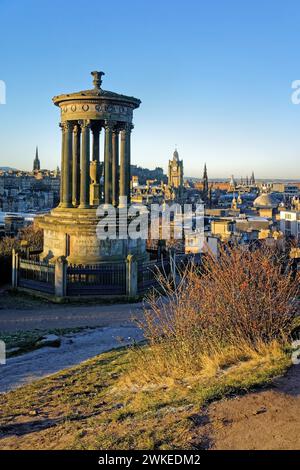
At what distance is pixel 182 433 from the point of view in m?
4.79

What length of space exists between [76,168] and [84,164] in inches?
41.2

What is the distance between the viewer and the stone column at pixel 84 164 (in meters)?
18.5

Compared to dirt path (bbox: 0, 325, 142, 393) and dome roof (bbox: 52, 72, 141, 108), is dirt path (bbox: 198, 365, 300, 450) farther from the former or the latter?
dome roof (bbox: 52, 72, 141, 108)

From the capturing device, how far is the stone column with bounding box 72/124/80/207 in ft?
64.0

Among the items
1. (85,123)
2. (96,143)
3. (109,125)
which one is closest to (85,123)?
(85,123)

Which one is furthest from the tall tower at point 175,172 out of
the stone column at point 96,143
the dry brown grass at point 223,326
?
the dry brown grass at point 223,326

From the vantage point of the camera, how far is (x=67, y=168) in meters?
19.3

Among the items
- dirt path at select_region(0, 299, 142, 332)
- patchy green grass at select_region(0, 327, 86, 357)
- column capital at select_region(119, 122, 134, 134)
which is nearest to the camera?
patchy green grass at select_region(0, 327, 86, 357)

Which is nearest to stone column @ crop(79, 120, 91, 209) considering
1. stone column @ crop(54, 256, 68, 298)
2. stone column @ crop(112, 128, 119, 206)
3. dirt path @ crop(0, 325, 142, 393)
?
stone column @ crop(112, 128, 119, 206)

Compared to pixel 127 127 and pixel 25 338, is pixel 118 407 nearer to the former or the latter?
pixel 25 338

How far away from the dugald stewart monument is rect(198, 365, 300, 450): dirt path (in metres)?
12.6
